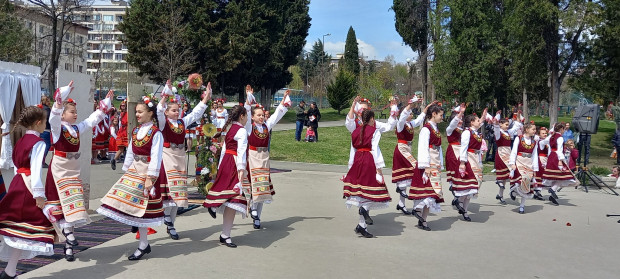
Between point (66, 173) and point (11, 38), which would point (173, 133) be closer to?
point (66, 173)

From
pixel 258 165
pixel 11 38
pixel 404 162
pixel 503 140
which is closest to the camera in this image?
pixel 258 165

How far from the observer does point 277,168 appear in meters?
16.9

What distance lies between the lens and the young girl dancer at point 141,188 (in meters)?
5.91

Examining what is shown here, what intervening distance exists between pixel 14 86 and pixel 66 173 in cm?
905

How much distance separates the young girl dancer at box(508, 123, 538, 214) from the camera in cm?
1052

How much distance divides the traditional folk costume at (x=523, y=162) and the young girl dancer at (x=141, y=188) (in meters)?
7.31

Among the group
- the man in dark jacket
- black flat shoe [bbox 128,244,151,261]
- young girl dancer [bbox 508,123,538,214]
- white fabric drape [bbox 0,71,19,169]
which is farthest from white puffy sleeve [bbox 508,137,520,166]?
the man in dark jacket

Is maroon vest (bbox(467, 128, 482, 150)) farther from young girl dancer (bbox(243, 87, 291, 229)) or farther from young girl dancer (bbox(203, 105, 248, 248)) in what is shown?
young girl dancer (bbox(203, 105, 248, 248))

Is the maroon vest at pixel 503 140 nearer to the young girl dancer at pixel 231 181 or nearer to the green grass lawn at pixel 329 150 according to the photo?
the green grass lawn at pixel 329 150

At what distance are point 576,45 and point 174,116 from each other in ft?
88.8

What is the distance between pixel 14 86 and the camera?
13.5 m

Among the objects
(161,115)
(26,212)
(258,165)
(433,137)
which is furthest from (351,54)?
(26,212)

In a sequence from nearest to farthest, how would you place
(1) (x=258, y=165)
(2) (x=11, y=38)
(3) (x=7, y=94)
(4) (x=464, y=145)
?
(1) (x=258, y=165) → (4) (x=464, y=145) → (3) (x=7, y=94) → (2) (x=11, y=38)

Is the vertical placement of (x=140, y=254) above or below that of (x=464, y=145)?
below
